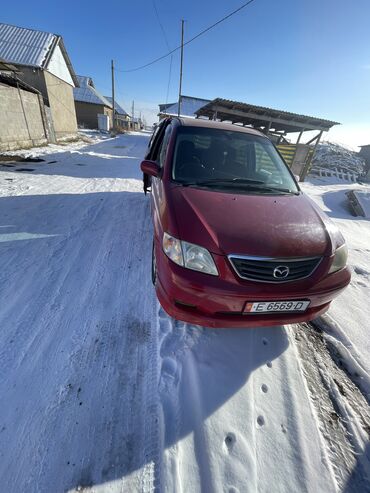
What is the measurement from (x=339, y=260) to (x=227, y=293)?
1097mm

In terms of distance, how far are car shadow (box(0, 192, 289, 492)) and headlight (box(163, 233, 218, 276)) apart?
0.80 metres

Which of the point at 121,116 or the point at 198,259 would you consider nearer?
the point at 198,259

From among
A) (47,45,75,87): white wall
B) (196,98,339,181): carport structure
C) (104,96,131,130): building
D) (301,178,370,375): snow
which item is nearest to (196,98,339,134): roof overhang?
(196,98,339,181): carport structure

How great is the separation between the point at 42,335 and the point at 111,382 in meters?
0.80

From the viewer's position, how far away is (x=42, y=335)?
1975mm

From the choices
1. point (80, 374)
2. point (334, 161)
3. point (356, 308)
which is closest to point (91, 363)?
point (80, 374)

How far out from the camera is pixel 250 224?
1.82 metres

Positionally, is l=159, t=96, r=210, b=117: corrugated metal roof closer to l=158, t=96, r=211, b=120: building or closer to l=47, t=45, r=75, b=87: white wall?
l=158, t=96, r=211, b=120: building

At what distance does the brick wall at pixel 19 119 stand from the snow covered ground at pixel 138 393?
8.53 m

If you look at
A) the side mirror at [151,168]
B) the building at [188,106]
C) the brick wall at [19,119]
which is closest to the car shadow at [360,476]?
the side mirror at [151,168]

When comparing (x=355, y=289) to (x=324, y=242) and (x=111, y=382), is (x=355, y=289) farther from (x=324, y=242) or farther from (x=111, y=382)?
(x=111, y=382)

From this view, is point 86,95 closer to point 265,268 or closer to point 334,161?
point 334,161

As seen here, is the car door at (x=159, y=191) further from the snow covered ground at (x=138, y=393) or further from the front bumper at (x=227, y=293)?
the snow covered ground at (x=138, y=393)

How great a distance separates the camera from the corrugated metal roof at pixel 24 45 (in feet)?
45.2
